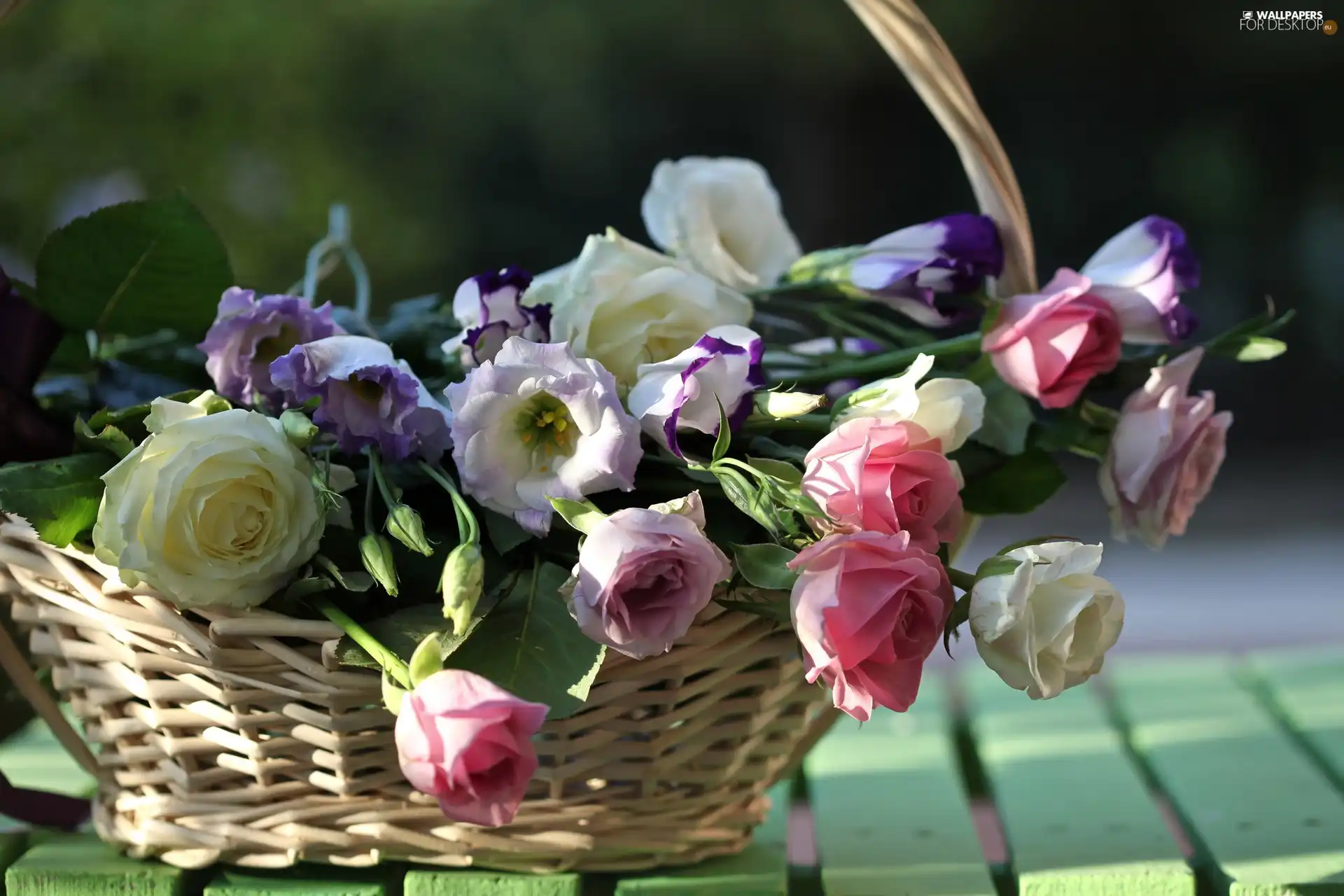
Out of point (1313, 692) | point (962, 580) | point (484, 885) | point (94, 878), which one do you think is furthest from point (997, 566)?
point (1313, 692)

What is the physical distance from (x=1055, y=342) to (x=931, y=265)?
62mm

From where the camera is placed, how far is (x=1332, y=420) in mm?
2752

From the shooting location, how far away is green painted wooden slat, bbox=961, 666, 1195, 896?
1.74ft

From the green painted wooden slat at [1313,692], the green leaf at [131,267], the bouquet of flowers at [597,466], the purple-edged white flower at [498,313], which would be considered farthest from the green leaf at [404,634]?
the green painted wooden slat at [1313,692]

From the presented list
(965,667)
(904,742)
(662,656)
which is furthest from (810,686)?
(965,667)

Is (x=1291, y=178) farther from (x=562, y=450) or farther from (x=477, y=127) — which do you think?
(x=562, y=450)

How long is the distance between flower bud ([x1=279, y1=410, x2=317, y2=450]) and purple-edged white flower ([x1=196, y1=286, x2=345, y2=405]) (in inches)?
3.1

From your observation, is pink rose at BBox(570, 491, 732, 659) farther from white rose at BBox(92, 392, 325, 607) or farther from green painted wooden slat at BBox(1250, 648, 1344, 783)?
green painted wooden slat at BBox(1250, 648, 1344, 783)

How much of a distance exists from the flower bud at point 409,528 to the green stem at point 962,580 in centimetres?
19

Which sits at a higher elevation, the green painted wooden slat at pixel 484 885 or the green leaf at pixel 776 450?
the green leaf at pixel 776 450

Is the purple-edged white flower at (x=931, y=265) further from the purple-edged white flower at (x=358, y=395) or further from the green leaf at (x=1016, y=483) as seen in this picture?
the purple-edged white flower at (x=358, y=395)

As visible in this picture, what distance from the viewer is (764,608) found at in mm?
462

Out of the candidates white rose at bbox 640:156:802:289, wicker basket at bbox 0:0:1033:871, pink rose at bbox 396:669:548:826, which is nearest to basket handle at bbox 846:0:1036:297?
wicker basket at bbox 0:0:1033:871

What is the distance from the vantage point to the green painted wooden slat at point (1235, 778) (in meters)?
0.55
